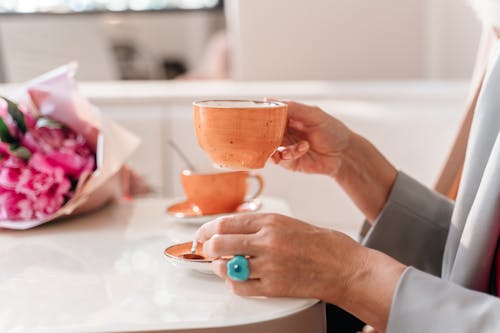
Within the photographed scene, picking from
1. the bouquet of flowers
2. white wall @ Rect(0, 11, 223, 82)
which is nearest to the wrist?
the bouquet of flowers

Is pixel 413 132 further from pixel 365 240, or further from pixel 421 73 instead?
pixel 365 240

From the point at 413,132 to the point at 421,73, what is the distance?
437 millimetres

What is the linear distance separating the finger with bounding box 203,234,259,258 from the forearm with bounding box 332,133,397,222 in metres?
0.44

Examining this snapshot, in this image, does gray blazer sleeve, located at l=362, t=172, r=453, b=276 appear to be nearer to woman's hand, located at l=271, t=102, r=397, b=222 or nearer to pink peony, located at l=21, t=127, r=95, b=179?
woman's hand, located at l=271, t=102, r=397, b=222

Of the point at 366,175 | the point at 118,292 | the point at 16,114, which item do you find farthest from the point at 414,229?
the point at 16,114

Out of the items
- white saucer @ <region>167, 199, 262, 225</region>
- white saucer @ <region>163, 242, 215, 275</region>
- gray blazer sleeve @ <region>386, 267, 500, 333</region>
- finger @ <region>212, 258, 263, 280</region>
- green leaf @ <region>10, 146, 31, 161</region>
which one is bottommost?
white saucer @ <region>167, 199, 262, 225</region>

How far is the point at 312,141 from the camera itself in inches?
45.0

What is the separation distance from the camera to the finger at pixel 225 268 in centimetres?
77

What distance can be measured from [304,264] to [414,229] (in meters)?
0.46

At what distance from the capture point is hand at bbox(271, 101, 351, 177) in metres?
1.09

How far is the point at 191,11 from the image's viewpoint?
2.25 meters

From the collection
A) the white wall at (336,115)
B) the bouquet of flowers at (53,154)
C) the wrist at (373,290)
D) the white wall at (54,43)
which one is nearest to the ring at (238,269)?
the wrist at (373,290)

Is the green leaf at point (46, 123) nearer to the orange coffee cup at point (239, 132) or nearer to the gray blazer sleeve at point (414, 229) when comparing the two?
the orange coffee cup at point (239, 132)

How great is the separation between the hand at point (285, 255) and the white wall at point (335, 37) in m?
1.27
